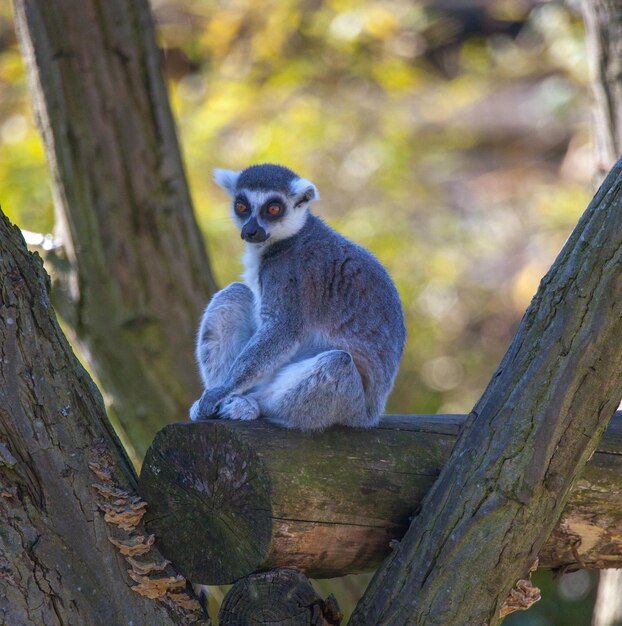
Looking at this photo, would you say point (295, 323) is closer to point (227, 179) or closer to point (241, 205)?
point (241, 205)

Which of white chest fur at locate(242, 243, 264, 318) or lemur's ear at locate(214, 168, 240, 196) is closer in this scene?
white chest fur at locate(242, 243, 264, 318)

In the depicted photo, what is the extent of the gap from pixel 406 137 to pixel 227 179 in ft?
17.0

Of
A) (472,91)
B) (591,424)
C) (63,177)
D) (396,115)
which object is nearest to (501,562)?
(591,424)

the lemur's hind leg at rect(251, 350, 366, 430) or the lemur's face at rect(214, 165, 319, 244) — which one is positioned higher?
the lemur's face at rect(214, 165, 319, 244)

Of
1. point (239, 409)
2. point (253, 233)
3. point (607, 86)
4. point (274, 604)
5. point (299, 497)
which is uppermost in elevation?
point (607, 86)

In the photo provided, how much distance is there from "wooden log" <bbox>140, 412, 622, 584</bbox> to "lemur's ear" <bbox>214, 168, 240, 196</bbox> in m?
1.60

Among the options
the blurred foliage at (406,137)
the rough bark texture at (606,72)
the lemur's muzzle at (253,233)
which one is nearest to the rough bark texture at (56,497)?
the lemur's muzzle at (253,233)

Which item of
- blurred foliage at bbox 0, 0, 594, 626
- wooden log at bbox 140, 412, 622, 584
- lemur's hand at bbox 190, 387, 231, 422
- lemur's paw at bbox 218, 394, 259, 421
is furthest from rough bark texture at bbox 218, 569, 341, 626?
blurred foliage at bbox 0, 0, 594, 626

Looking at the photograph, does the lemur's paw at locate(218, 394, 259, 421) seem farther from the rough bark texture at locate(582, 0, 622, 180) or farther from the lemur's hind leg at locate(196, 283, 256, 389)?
the rough bark texture at locate(582, 0, 622, 180)

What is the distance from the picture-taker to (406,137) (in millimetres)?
9195

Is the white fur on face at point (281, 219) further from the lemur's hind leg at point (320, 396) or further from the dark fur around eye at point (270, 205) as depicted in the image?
the lemur's hind leg at point (320, 396)

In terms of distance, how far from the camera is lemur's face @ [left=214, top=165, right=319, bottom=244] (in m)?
→ 3.94

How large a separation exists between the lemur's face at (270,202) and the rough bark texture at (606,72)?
1.52m

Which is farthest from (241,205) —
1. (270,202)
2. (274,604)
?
(274,604)
